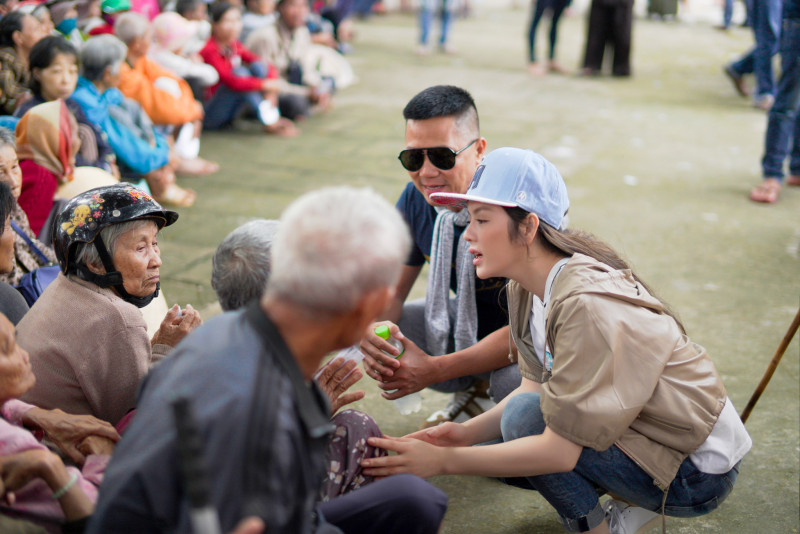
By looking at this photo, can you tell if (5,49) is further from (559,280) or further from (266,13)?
(559,280)

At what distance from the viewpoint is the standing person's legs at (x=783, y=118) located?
565cm

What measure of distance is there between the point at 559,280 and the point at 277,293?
1016 millimetres

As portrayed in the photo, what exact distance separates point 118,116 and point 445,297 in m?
3.24

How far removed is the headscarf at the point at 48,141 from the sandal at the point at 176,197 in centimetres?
144

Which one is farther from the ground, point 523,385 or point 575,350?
point 575,350

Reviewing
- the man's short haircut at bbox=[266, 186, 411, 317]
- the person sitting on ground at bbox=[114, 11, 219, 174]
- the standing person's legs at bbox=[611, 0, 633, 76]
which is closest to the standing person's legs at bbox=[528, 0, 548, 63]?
the standing person's legs at bbox=[611, 0, 633, 76]

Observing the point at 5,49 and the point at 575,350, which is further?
the point at 5,49

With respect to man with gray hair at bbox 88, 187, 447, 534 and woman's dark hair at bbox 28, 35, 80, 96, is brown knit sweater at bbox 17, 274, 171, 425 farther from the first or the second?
woman's dark hair at bbox 28, 35, 80, 96

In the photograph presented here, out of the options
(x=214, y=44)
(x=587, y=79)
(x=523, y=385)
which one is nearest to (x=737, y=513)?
(x=523, y=385)

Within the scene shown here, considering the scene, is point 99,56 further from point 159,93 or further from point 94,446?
point 94,446

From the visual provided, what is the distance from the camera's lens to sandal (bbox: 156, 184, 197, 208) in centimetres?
571

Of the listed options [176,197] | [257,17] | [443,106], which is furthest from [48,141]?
[257,17]

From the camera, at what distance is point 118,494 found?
4.62 ft

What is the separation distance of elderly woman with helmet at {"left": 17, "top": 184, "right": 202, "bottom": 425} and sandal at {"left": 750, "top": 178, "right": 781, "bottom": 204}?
15.8ft
